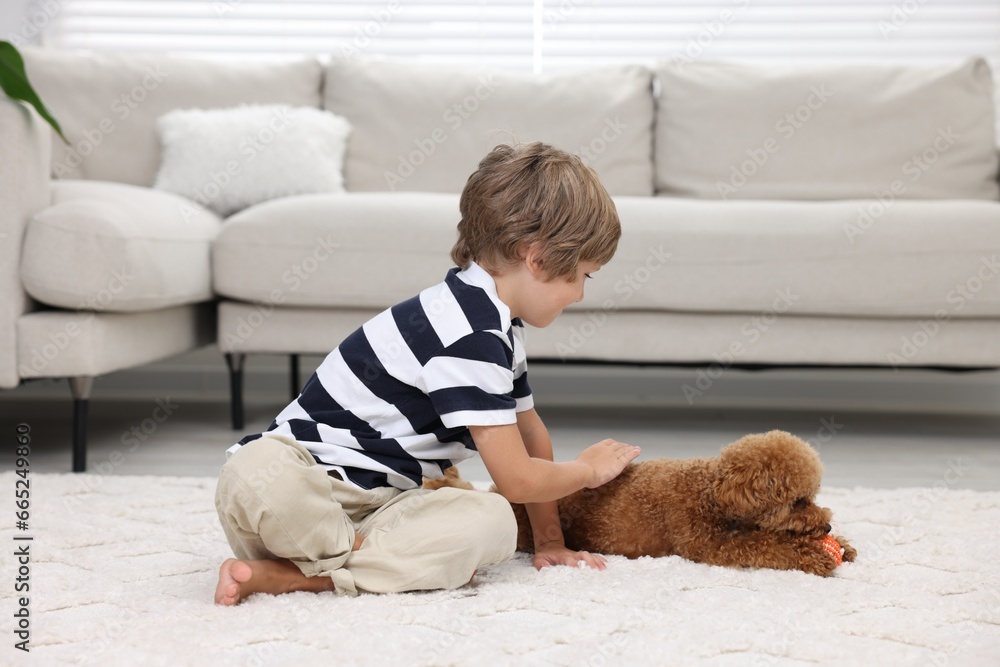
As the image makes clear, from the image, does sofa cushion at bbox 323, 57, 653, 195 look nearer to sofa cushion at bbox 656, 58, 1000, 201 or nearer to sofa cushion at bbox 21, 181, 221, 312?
sofa cushion at bbox 656, 58, 1000, 201

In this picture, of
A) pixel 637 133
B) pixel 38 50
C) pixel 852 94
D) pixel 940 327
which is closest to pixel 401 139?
pixel 637 133

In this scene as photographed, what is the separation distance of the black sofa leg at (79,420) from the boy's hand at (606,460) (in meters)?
1.03

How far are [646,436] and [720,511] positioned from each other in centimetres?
106

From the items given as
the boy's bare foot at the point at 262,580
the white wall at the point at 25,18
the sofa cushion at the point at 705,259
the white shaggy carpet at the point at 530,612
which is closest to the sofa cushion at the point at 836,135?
the sofa cushion at the point at 705,259

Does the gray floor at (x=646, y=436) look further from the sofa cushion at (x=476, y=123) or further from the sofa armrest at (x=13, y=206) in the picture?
the sofa cushion at (x=476, y=123)

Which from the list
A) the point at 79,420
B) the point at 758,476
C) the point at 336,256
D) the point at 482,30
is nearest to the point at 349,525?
the point at 758,476

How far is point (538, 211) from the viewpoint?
1.08 m

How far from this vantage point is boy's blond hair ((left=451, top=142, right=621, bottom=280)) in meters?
1.09

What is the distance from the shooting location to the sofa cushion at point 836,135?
8.06 feet

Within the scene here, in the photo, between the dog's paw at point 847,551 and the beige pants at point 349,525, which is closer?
the beige pants at point 349,525

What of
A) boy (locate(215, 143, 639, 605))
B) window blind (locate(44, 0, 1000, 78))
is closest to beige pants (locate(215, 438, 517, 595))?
boy (locate(215, 143, 639, 605))

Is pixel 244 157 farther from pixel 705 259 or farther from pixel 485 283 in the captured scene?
pixel 485 283

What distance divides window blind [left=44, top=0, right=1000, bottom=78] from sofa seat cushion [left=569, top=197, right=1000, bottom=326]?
126cm

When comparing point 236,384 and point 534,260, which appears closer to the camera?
point 534,260
